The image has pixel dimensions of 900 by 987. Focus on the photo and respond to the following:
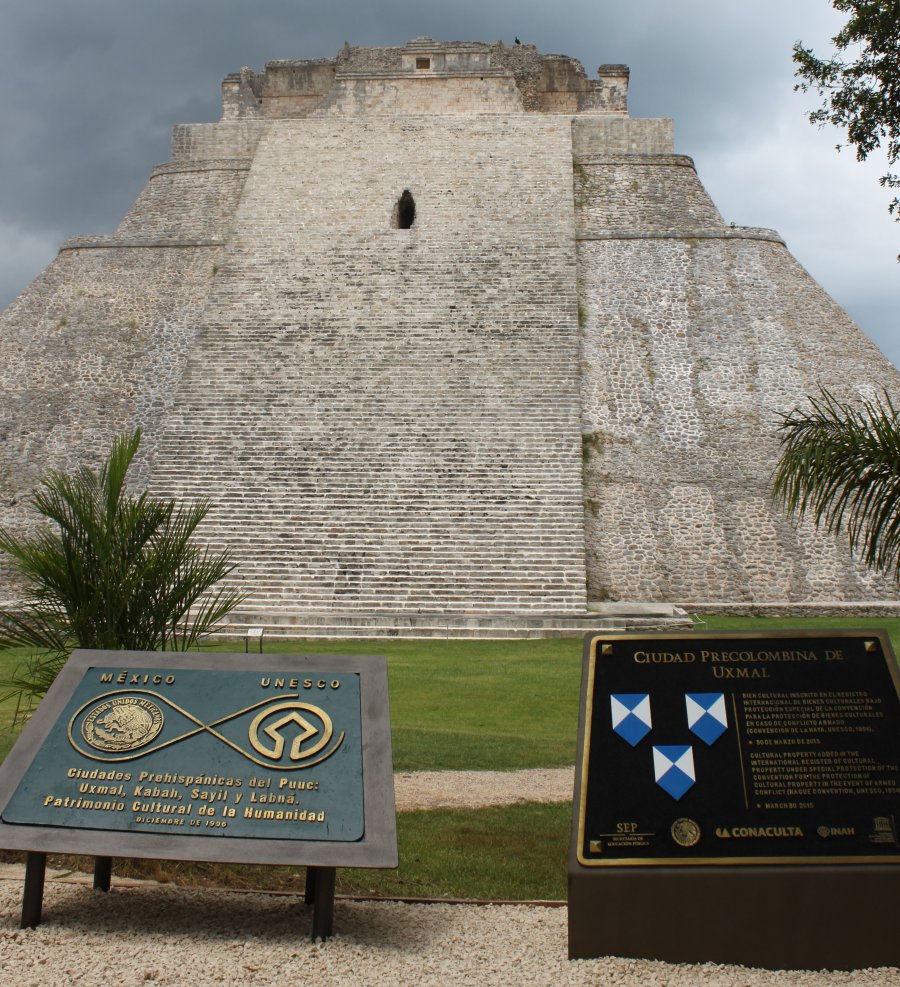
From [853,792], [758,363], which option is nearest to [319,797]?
[853,792]

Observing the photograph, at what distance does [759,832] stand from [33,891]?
7.02 ft

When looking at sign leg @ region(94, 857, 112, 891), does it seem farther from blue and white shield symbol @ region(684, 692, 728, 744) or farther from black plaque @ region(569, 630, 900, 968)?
blue and white shield symbol @ region(684, 692, 728, 744)

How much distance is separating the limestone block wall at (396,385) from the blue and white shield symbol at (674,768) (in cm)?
827

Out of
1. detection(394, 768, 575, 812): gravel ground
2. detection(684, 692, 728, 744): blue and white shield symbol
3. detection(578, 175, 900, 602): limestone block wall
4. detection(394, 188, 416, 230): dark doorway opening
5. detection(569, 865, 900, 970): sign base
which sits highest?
detection(394, 188, 416, 230): dark doorway opening

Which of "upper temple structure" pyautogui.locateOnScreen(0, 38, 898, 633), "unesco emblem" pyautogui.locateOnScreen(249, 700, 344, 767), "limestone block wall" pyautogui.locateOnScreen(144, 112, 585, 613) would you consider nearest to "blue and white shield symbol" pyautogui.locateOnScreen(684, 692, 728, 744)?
"unesco emblem" pyautogui.locateOnScreen(249, 700, 344, 767)

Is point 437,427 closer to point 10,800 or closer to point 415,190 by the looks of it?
point 415,190

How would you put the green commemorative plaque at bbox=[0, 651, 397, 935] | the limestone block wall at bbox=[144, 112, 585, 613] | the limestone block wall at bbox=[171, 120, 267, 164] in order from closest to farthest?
the green commemorative plaque at bbox=[0, 651, 397, 935] → the limestone block wall at bbox=[144, 112, 585, 613] → the limestone block wall at bbox=[171, 120, 267, 164]

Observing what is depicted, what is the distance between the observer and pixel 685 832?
300 cm

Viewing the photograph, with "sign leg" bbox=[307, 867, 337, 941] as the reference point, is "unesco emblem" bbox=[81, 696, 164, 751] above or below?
above

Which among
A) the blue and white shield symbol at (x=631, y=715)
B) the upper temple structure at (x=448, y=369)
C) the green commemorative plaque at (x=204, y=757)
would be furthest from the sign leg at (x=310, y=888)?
the upper temple structure at (x=448, y=369)

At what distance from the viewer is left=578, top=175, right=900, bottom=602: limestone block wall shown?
12375 millimetres

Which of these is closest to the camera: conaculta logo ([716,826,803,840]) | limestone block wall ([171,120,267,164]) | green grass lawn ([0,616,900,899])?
conaculta logo ([716,826,803,840])

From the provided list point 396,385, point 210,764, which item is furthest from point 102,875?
point 396,385

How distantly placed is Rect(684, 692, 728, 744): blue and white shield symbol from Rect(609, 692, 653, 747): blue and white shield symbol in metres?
0.12
